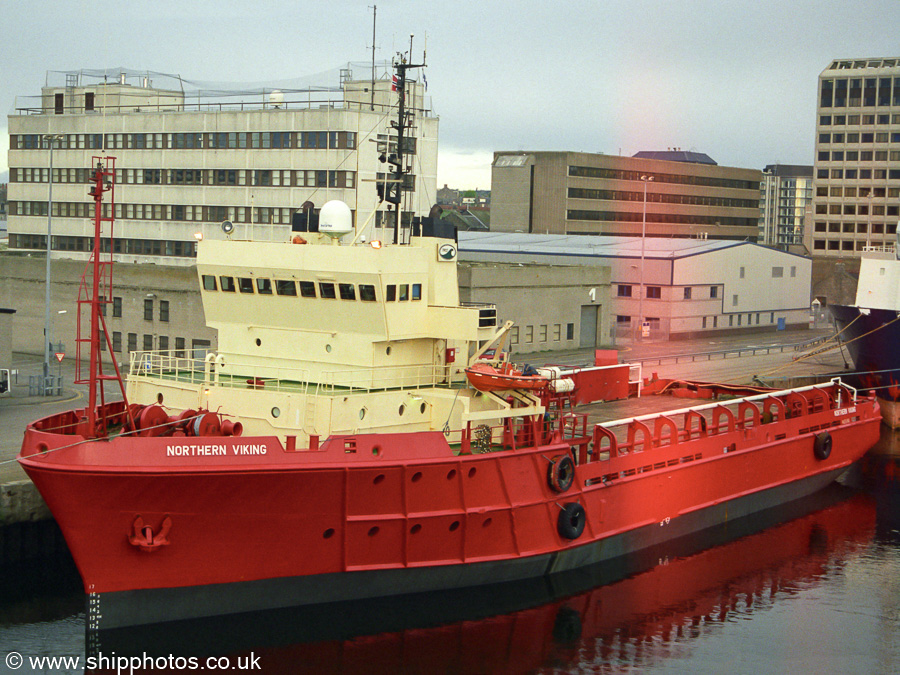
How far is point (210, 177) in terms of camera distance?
51.8 metres

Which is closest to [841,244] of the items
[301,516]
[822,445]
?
[822,445]

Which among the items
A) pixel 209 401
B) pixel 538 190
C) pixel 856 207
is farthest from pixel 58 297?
pixel 856 207

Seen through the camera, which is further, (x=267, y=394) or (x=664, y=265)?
(x=664, y=265)

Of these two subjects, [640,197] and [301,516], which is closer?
[301,516]

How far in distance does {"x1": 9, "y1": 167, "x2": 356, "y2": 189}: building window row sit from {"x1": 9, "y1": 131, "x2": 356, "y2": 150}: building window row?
1152 millimetres

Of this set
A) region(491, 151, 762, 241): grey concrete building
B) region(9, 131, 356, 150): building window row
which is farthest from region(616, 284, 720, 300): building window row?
region(491, 151, 762, 241): grey concrete building

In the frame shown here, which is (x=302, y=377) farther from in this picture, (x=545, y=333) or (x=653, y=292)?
(x=653, y=292)

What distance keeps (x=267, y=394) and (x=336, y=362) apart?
6.21 ft

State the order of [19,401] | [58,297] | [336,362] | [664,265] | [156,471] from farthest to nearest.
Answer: [664,265], [58,297], [19,401], [336,362], [156,471]

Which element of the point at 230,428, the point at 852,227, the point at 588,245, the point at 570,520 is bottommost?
the point at 570,520

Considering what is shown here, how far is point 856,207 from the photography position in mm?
89625

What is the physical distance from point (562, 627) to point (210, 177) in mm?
37013

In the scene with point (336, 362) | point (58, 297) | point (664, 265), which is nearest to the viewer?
point (336, 362)

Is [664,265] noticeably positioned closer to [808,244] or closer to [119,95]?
[119,95]
